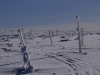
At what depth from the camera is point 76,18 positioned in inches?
1099

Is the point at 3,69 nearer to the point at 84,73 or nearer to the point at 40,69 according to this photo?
the point at 40,69

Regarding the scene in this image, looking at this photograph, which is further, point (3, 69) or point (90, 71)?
point (3, 69)

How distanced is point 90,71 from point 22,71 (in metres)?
4.84

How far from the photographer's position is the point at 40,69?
750 inches

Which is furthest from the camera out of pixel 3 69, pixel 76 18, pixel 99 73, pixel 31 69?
pixel 76 18

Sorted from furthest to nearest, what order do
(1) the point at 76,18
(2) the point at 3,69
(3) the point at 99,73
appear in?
(1) the point at 76,18, (2) the point at 3,69, (3) the point at 99,73

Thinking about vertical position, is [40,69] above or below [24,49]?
below

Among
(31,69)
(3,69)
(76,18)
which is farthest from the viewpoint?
(76,18)

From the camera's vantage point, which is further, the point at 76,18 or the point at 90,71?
the point at 76,18

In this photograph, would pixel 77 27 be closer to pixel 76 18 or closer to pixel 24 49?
pixel 76 18

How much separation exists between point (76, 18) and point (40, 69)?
10.5 metres

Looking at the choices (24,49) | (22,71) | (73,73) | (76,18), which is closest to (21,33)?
(24,49)

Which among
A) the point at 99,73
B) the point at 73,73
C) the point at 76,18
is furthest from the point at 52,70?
the point at 76,18

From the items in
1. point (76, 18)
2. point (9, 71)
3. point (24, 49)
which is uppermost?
point (76, 18)
